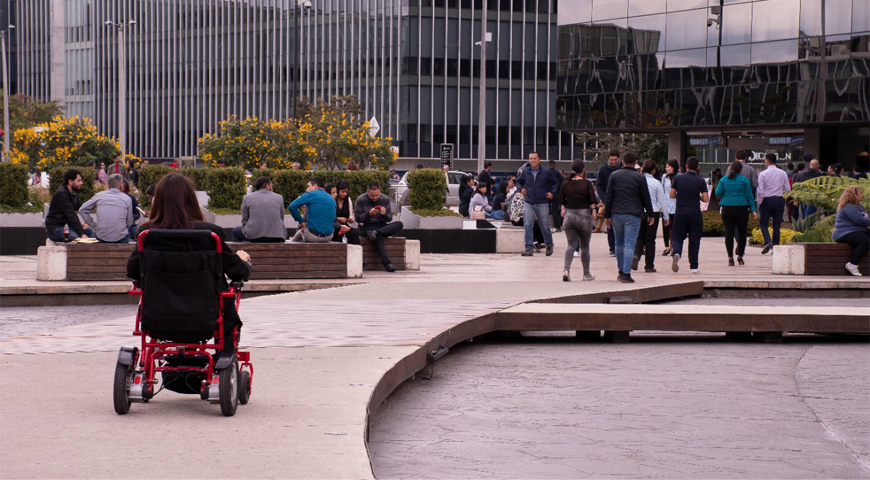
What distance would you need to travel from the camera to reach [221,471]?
5762 millimetres

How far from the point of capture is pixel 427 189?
1024 inches

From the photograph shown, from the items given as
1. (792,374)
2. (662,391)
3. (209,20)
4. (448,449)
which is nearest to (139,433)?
(448,449)

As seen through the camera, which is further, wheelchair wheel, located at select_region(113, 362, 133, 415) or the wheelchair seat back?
the wheelchair seat back

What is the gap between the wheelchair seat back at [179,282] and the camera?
723cm

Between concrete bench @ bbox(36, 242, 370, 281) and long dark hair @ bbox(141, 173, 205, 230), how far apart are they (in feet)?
29.1

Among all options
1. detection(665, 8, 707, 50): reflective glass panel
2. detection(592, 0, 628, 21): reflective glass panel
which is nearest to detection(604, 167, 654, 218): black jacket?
detection(665, 8, 707, 50): reflective glass panel

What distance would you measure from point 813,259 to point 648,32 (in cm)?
2217

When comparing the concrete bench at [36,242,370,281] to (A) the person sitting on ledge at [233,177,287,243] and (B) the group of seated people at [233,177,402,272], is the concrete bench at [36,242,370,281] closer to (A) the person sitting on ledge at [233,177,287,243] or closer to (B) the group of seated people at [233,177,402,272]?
(A) the person sitting on ledge at [233,177,287,243]

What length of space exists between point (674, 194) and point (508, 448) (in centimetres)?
1271

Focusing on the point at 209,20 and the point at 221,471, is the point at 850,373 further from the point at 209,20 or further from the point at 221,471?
the point at 209,20

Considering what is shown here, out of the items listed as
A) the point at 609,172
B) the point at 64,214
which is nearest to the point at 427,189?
the point at 609,172

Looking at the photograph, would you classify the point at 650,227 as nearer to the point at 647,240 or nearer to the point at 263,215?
the point at 647,240

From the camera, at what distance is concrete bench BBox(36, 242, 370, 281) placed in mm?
16984

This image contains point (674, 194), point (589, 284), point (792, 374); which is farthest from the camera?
point (674, 194)
